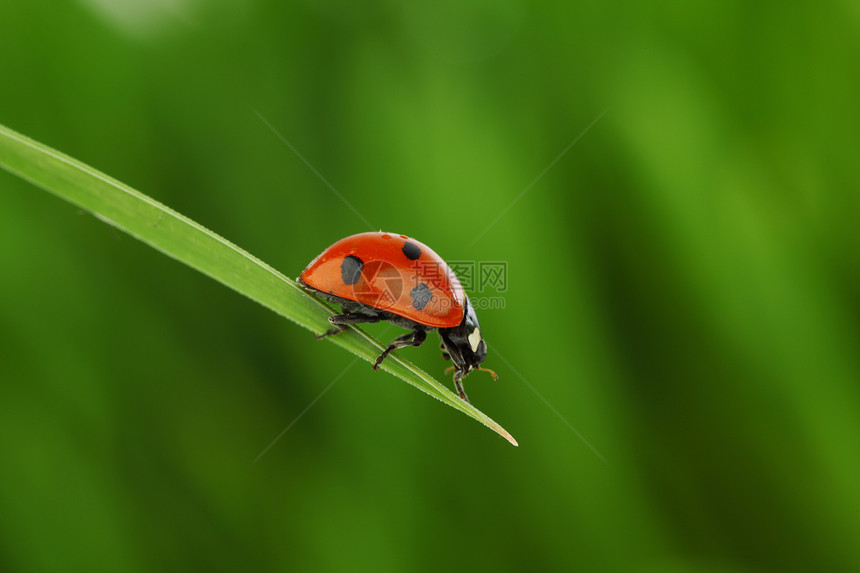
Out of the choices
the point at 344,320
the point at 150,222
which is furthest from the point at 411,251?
the point at 150,222

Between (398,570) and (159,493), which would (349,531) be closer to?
(398,570)

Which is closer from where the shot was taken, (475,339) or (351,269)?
(351,269)

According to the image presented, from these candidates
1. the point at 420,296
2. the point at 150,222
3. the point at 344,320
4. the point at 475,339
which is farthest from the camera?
the point at 475,339

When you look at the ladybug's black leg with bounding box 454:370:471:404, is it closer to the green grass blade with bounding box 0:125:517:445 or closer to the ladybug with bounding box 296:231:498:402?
the ladybug with bounding box 296:231:498:402

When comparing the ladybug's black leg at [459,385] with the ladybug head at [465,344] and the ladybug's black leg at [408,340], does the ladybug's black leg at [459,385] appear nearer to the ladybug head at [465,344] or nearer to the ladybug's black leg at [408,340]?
the ladybug head at [465,344]

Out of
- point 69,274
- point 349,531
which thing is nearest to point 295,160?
point 69,274

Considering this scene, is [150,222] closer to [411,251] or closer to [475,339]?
[411,251]

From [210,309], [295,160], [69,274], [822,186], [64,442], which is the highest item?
[822,186]
